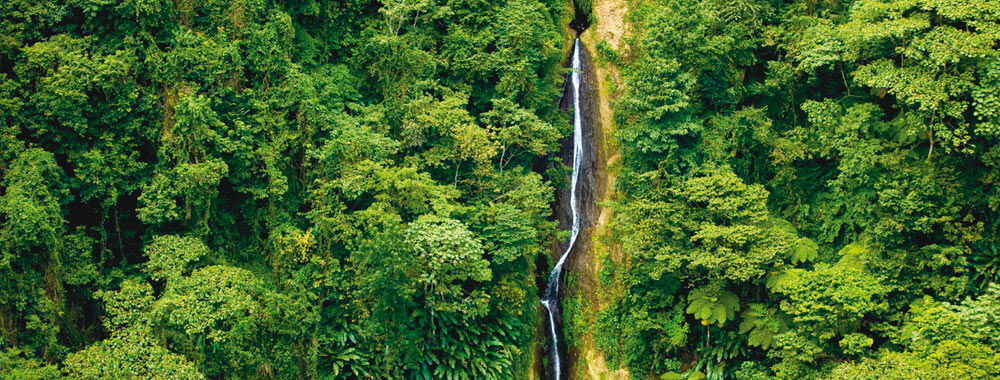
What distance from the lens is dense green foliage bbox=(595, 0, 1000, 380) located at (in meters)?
15.0

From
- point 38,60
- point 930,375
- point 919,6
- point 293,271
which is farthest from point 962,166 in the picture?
point 38,60

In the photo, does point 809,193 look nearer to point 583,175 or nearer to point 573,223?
point 583,175

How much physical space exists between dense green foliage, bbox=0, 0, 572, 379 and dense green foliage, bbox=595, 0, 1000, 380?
2925 millimetres

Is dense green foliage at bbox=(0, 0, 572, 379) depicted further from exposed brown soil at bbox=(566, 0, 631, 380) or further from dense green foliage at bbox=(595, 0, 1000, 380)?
dense green foliage at bbox=(595, 0, 1000, 380)

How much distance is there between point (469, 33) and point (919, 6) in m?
10.3

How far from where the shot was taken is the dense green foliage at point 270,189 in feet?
52.4

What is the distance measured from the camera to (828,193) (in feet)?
60.7

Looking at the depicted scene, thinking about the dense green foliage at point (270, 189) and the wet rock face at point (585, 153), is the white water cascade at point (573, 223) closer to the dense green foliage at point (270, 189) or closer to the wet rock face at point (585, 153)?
the wet rock face at point (585, 153)

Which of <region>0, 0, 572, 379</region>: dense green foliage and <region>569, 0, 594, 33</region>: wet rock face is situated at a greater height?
<region>569, 0, 594, 33</region>: wet rock face

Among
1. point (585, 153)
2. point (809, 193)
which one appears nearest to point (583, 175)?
point (585, 153)

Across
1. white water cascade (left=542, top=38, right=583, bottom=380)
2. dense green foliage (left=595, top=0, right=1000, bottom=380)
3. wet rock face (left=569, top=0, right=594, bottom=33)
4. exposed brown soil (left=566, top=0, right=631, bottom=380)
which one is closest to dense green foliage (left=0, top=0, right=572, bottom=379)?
white water cascade (left=542, top=38, right=583, bottom=380)

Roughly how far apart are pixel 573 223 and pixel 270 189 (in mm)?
7841

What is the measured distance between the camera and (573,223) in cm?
2206

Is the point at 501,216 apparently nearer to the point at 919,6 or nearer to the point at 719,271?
the point at 719,271
